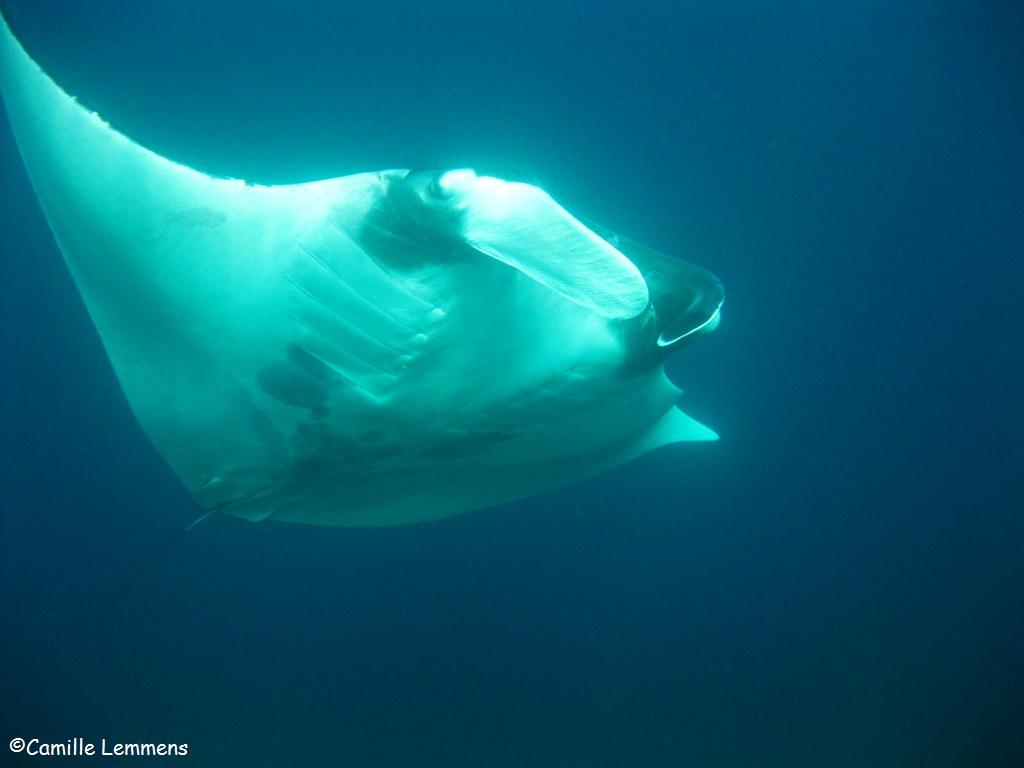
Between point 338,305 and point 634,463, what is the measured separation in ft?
12.3

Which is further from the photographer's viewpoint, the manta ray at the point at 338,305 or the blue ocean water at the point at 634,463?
the blue ocean water at the point at 634,463

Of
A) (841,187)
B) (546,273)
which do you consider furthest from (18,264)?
(841,187)

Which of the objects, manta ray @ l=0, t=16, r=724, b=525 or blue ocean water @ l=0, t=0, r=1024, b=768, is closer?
manta ray @ l=0, t=16, r=724, b=525

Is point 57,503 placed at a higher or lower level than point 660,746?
higher

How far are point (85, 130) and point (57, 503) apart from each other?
4244 millimetres

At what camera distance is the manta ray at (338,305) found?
64.3 inches

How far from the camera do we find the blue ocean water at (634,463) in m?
4.09

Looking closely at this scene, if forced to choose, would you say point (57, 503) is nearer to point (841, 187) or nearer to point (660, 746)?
point (660, 746)

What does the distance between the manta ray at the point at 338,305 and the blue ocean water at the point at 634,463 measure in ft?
7.45

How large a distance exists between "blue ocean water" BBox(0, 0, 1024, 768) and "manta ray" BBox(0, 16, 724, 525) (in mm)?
2270

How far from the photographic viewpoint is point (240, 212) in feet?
6.03

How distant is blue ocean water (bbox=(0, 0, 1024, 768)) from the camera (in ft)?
13.4

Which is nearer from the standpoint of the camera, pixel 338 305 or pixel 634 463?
pixel 338 305

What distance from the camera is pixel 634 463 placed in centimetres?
518
